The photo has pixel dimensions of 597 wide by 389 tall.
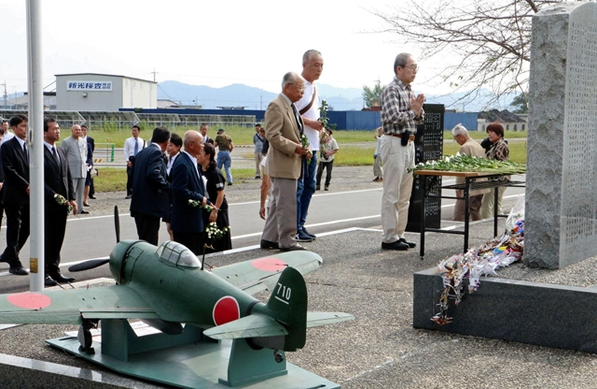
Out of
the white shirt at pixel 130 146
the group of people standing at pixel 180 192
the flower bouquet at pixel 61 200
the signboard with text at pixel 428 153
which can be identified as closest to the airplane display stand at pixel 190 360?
the group of people standing at pixel 180 192

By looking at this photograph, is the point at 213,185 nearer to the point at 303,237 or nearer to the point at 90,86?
the point at 303,237

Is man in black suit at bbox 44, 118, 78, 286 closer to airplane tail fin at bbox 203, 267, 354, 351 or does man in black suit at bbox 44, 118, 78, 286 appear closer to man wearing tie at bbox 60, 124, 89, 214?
airplane tail fin at bbox 203, 267, 354, 351

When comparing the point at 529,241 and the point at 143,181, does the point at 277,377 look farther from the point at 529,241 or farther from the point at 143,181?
the point at 143,181

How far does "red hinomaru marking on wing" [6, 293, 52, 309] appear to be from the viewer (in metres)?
4.70

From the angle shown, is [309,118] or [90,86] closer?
[309,118]

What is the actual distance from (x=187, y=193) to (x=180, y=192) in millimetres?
82

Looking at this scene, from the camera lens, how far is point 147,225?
29.2ft

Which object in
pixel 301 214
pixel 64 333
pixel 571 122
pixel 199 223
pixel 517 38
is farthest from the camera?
pixel 517 38

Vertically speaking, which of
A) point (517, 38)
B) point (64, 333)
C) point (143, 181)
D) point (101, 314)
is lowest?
point (64, 333)

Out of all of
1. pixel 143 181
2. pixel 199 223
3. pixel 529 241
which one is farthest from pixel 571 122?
pixel 143 181

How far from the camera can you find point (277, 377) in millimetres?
4867

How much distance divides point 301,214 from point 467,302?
16.1ft

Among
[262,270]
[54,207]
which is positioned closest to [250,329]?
[262,270]

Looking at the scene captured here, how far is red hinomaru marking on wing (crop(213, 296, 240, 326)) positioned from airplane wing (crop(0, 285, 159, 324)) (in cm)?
53
